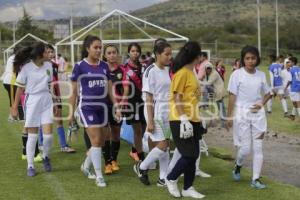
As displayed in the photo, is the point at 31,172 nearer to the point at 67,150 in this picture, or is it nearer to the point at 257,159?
the point at 67,150

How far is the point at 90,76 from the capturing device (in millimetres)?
7422

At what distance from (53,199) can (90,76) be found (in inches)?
65.5

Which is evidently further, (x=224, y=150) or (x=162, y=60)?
(x=224, y=150)

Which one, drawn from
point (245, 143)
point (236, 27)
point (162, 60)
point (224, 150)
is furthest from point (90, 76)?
point (236, 27)

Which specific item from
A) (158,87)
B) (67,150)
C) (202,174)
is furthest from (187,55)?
(67,150)

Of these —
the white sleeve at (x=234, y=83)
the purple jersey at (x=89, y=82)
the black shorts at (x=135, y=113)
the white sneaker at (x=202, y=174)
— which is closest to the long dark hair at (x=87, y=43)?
the purple jersey at (x=89, y=82)

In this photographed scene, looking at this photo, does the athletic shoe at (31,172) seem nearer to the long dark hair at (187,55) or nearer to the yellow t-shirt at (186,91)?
the yellow t-shirt at (186,91)

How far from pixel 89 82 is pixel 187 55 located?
59.0 inches

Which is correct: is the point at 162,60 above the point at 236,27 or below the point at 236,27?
below

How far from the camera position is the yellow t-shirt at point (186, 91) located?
657 centimetres

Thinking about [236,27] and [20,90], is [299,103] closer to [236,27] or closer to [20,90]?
[20,90]

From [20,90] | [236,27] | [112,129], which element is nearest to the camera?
[20,90]

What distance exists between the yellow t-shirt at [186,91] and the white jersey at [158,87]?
0.58 m

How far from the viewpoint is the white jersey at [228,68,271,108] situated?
7.41 metres
